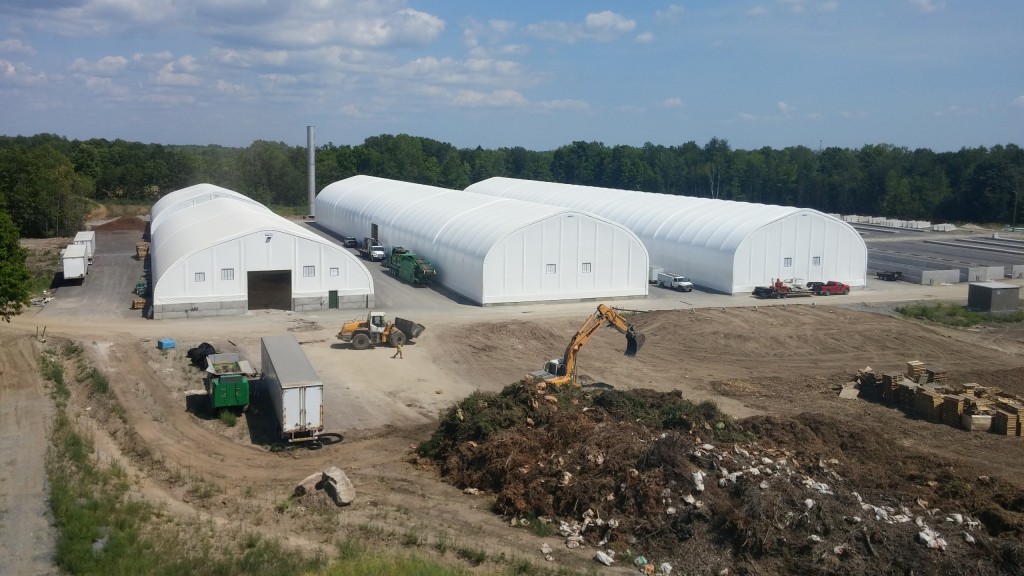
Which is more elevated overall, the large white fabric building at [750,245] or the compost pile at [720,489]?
the large white fabric building at [750,245]

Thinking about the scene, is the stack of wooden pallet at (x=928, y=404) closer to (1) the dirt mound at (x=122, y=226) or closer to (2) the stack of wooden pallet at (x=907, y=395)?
(2) the stack of wooden pallet at (x=907, y=395)

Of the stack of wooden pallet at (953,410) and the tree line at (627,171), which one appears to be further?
the tree line at (627,171)

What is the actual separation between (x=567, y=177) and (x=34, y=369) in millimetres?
114375

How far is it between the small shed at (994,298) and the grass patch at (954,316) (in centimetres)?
88

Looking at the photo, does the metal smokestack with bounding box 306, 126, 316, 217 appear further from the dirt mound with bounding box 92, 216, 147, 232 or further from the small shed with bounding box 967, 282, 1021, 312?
the small shed with bounding box 967, 282, 1021, 312

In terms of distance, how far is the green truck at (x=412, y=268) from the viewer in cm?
4862

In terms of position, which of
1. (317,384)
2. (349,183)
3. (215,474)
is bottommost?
(215,474)

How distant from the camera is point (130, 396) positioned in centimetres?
2831

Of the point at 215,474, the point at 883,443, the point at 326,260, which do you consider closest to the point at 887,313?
the point at 883,443

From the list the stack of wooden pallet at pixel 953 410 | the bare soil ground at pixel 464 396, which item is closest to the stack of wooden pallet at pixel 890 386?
the bare soil ground at pixel 464 396

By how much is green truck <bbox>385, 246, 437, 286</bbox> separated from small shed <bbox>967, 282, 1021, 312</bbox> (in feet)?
92.7

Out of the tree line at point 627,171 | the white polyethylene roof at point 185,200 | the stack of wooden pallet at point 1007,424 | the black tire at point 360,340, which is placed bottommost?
the stack of wooden pallet at point 1007,424

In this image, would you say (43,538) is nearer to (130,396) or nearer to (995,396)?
(130,396)

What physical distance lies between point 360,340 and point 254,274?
1102 cm
